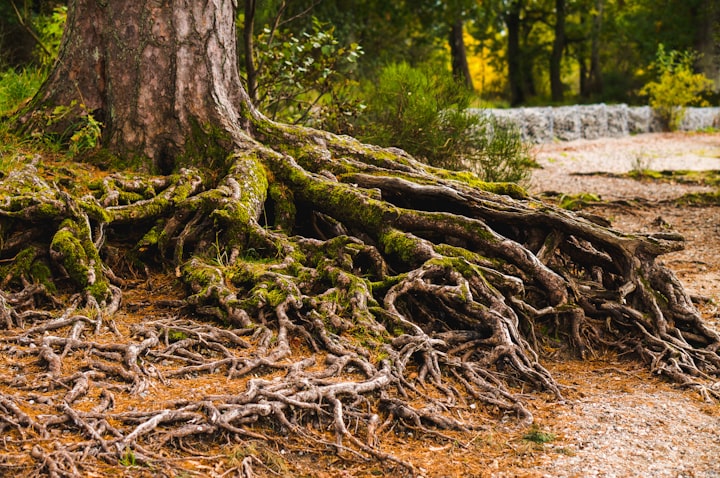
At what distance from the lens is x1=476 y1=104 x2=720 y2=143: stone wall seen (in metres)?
22.7

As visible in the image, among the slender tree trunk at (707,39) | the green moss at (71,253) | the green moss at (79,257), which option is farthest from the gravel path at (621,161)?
the slender tree trunk at (707,39)

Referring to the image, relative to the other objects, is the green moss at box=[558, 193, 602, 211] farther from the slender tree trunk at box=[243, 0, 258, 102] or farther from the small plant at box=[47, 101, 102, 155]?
the small plant at box=[47, 101, 102, 155]

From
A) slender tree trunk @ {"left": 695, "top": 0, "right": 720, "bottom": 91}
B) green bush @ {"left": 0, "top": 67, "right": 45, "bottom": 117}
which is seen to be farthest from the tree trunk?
slender tree trunk @ {"left": 695, "top": 0, "right": 720, "bottom": 91}

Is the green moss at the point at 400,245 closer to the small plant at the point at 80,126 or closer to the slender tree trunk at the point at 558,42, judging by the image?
the small plant at the point at 80,126

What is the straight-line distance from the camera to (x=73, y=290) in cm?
575

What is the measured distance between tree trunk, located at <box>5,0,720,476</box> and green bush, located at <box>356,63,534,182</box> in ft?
11.9

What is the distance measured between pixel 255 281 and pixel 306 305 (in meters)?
0.48

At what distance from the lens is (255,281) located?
18.9 ft

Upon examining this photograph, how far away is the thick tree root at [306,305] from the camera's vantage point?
4.09 m

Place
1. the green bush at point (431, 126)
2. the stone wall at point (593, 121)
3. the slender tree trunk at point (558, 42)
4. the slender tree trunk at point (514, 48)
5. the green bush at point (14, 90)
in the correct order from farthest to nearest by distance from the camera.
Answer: the slender tree trunk at point (514, 48), the slender tree trunk at point (558, 42), the stone wall at point (593, 121), the green bush at point (431, 126), the green bush at point (14, 90)

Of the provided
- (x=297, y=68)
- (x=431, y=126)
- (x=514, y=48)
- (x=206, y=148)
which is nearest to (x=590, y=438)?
(x=206, y=148)

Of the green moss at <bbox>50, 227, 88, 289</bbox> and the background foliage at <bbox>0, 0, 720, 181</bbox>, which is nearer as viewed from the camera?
the green moss at <bbox>50, 227, 88, 289</bbox>

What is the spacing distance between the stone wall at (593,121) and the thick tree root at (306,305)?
1543 cm

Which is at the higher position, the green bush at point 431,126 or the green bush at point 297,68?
the green bush at point 297,68
